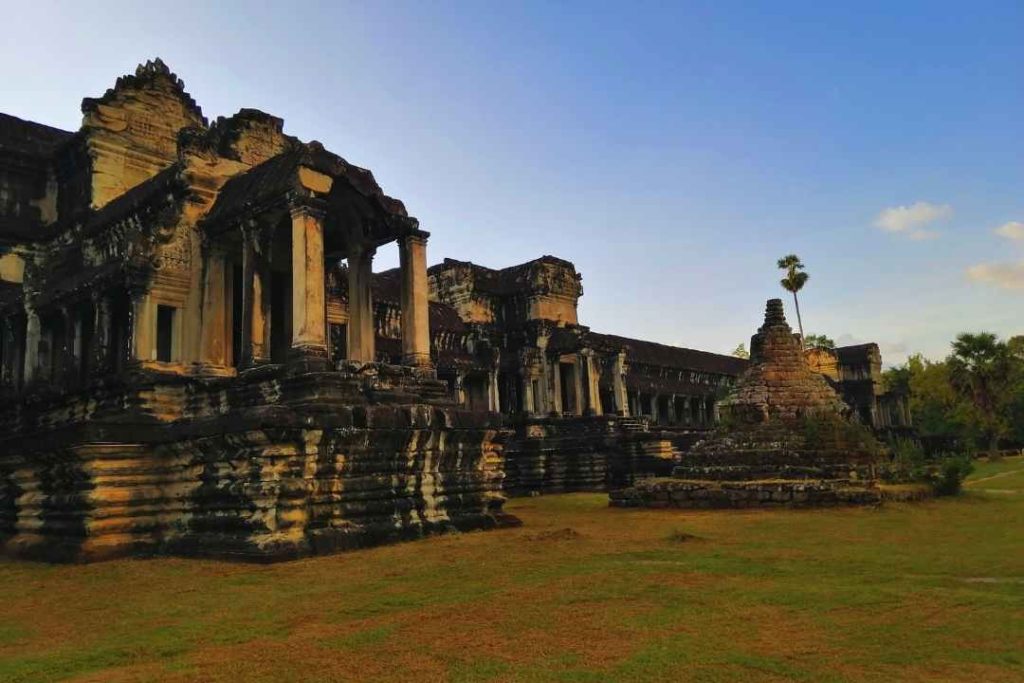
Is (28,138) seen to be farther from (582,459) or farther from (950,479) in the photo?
(950,479)

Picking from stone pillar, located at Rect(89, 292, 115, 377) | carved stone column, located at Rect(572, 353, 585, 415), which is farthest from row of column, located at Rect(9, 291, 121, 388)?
carved stone column, located at Rect(572, 353, 585, 415)

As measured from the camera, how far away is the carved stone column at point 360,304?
14273mm

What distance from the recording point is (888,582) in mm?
7332

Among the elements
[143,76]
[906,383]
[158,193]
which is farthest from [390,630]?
[906,383]

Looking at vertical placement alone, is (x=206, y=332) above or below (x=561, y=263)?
below

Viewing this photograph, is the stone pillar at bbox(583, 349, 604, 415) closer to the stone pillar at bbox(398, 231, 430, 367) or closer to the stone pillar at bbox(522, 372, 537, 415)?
the stone pillar at bbox(522, 372, 537, 415)

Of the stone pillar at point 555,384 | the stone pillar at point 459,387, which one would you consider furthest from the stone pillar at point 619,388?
the stone pillar at point 459,387

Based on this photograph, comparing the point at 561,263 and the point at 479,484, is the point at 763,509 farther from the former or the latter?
the point at 561,263

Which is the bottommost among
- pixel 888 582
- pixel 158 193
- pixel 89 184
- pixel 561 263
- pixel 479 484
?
pixel 888 582

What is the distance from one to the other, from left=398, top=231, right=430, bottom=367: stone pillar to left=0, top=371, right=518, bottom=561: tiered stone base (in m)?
1.29

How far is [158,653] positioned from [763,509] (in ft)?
44.2

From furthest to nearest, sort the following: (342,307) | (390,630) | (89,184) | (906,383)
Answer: (906,383)
(342,307)
(89,184)
(390,630)

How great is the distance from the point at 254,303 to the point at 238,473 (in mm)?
3167

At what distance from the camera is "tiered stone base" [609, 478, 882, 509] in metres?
16.0
